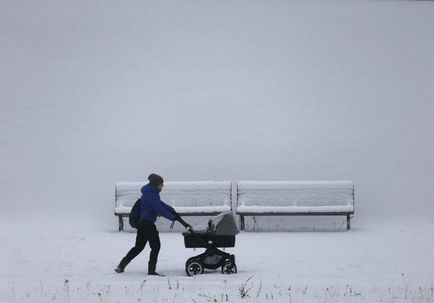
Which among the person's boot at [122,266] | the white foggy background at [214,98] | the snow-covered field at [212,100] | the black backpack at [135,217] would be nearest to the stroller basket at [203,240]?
the black backpack at [135,217]

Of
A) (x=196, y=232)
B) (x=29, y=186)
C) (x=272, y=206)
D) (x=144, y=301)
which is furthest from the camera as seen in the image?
(x=29, y=186)

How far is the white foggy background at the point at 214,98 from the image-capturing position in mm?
15844

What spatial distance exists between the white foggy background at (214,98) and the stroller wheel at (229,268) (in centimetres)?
701

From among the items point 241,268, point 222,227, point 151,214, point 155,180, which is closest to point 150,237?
point 151,214

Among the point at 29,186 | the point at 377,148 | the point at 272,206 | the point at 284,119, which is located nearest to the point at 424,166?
the point at 377,148

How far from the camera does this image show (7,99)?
16375mm

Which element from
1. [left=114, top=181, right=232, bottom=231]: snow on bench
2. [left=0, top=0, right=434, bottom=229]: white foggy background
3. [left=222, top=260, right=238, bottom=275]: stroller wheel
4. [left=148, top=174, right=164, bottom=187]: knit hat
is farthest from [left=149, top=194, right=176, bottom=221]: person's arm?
[left=0, top=0, right=434, bottom=229]: white foggy background

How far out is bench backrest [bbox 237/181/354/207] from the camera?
13859 millimetres

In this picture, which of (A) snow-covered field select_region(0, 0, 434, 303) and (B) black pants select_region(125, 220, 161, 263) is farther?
(A) snow-covered field select_region(0, 0, 434, 303)

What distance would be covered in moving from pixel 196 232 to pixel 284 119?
7830mm

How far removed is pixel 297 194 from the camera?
13.9m

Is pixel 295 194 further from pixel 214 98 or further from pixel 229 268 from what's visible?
pixel 229 268

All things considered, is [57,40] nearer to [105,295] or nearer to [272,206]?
[272,206]

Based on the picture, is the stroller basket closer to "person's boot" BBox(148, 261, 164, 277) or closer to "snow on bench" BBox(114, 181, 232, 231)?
"person's boot" BBox(148, 261, 164, 277)
